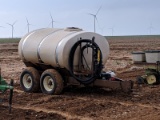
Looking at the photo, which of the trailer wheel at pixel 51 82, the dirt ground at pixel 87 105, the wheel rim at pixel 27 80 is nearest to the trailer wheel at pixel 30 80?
the wheel rim at pixel 27 80

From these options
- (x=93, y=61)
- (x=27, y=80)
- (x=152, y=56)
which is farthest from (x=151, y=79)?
(x=27, y=80)

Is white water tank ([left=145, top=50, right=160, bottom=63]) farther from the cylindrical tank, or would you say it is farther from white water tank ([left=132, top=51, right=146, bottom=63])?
the cylindrical tank

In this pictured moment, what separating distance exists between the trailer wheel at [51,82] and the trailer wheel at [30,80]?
16.5 inches

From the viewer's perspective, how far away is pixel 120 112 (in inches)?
372

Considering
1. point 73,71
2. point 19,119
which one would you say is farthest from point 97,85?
point 19,119

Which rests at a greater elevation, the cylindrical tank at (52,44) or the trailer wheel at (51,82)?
the cylindrical tank at (52,44)

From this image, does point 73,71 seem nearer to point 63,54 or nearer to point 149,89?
point 63,54

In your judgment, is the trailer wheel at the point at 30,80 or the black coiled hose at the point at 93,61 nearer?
the black coiled hose at the point at 93,61

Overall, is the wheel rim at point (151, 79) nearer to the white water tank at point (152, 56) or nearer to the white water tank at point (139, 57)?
the white water tank at point (152, 56)

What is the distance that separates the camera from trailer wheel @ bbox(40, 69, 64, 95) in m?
12.2

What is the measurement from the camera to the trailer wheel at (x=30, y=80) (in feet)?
42.8

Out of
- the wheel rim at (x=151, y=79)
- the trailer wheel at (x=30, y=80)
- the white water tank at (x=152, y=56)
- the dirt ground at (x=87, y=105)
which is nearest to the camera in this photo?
the dirt ground at (x=87, y=105)

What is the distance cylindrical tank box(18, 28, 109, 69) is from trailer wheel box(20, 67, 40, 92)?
0.38 metres

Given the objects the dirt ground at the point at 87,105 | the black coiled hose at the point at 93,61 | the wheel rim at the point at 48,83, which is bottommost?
the dirt ground at the point at 87,105
